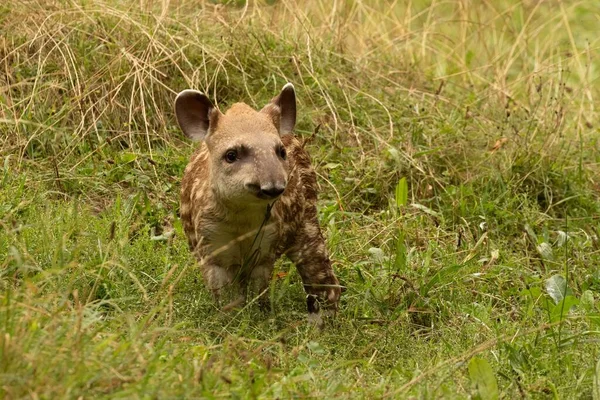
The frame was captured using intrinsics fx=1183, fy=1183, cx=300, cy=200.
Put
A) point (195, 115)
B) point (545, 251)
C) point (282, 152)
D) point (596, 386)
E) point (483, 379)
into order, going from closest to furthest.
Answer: point (483, 379) → point (596, 386) → point (282, 152) → point (195, 115) → point (545, 251)

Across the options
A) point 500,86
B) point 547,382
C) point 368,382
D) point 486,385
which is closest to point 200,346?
point 368,382

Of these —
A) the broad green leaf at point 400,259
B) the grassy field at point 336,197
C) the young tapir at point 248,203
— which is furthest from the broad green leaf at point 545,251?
the young tapir at point 248,203

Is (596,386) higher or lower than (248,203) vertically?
lower

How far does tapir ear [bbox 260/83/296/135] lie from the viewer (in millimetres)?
5984

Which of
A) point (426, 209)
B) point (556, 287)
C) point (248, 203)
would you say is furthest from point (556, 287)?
point (248, 203)

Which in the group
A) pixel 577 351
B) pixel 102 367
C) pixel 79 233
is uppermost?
pixel 102 367

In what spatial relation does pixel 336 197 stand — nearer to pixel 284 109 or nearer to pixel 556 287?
pixel 284 109

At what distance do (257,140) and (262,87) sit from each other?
8.65 ft

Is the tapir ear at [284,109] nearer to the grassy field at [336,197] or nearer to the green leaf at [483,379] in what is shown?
the grassy field at [336,197]

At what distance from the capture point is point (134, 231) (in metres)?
6.95

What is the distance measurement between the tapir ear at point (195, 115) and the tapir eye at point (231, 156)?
0.32m

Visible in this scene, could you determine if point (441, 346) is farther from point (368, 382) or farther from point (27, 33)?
point (27, 33)

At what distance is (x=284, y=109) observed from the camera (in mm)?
6090

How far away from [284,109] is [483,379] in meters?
1.85
